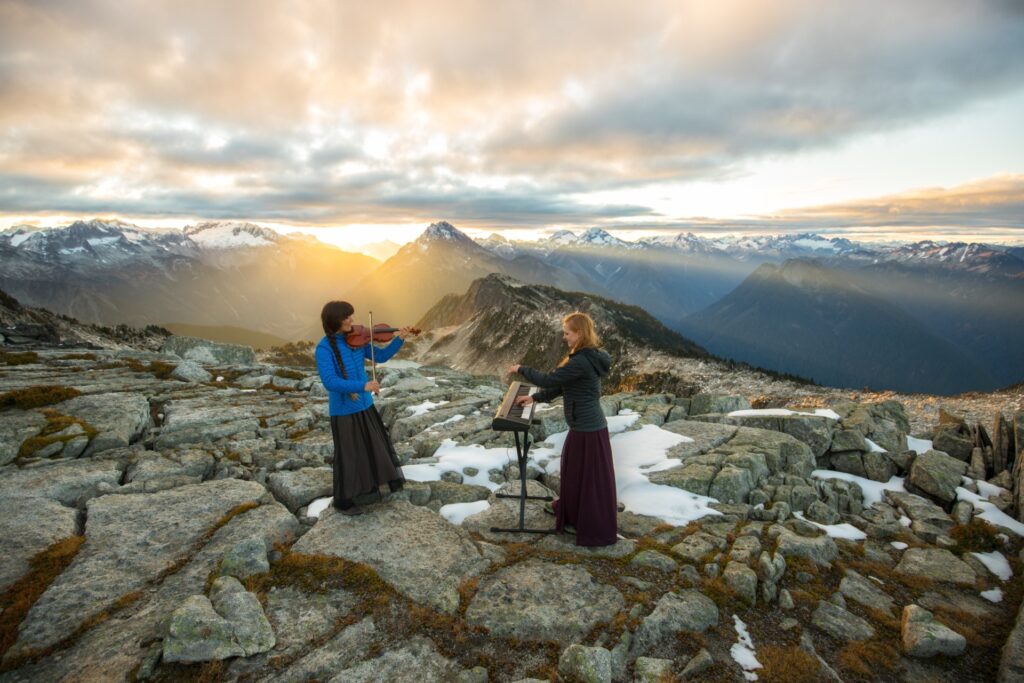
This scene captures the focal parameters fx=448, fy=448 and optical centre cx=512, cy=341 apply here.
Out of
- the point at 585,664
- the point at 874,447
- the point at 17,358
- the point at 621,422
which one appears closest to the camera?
the point at 585,664

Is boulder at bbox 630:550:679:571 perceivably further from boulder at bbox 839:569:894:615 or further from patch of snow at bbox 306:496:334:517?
patch of snow at bbox 306:496:334:517

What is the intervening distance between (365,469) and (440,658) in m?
3.85

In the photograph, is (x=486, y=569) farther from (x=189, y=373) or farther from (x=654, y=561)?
(x=189, y=373)

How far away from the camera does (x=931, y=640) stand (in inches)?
258

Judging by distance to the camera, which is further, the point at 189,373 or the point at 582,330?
the point at 189,373

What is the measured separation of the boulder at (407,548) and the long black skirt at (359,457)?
0.57 meters

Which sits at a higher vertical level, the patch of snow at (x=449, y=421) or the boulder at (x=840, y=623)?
the boulder at (x=840, y=623)

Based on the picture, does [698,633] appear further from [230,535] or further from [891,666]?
[230,535]

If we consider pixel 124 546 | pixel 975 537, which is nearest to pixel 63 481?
pixel 124 546

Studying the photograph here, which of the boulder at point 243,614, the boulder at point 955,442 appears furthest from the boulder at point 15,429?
the boulder at point 955,442

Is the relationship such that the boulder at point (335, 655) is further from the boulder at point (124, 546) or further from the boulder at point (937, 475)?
the boulder at point (937, 475)

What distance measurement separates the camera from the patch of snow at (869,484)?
468 inches

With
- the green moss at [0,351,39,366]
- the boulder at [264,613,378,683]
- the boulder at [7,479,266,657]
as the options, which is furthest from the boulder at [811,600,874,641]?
the green moss at [0,351,39,366]

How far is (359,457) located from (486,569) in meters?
3.22
